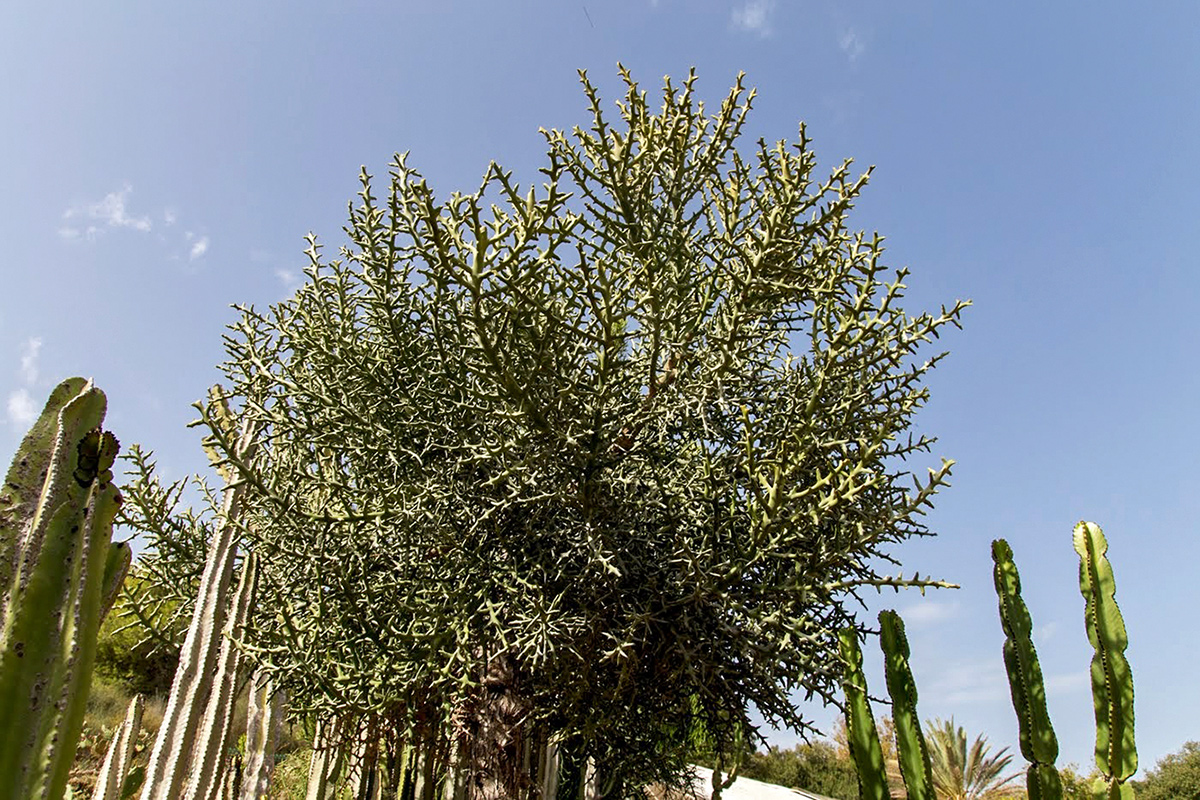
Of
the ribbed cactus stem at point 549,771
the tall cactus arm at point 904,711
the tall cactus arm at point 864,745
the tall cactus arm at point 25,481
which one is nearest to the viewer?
the tall cactus arm at point 25,481

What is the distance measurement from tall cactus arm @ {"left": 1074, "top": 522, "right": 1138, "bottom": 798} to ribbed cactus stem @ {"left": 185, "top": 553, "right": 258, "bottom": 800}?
688cm

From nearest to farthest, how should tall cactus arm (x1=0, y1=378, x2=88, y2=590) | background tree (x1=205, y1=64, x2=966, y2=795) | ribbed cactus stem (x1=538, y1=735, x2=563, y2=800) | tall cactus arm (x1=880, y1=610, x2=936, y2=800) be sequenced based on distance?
tall cactus arm (x1=0, y1=378, x2=88, y2=590)
background tree (x1=205, y1=64, x2=966, y2=795)
ribbed cactus stem (x1=538, y1=735, x2=563, y2=800)
tall cactus arm (x1=880, y1=610, x2=936, y2=800)

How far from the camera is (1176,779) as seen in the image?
23844 mm

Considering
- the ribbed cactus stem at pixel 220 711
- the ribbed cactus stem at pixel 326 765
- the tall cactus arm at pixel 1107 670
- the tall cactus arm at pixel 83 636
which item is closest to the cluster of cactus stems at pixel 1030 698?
the tall cactus arm at pixel 1107 670

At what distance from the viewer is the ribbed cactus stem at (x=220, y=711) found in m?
4.93

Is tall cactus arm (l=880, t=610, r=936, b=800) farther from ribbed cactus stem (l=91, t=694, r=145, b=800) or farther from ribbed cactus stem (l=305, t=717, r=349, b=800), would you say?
ribbed cactus stem (l=91, t=694, r=145, b=800)

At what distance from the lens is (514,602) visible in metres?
4.52

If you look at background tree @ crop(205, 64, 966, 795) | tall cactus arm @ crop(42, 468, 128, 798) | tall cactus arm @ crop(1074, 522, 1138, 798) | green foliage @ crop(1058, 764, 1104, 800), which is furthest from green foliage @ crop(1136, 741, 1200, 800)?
tall cactus arm @ crop(42, 468, 128, 798)

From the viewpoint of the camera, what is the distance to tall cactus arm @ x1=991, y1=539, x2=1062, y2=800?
21.5 ft

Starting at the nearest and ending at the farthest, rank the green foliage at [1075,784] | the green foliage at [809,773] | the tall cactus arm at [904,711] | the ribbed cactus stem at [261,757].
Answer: the tall cactus arm at [904,711] → the ribbed cactus stem at [261,757] → the green foliage at [1075,784] → the green foliage at [809,773]

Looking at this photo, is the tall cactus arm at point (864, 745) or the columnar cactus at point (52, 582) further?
the tall cactus arm at point (864, 745)

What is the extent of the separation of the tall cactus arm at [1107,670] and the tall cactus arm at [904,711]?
1488 millimetres

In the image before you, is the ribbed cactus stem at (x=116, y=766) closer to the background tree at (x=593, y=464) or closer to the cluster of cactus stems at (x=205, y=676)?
the cluster of cactus stems at (x=205, y=676)

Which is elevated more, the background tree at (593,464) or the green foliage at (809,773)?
the background tree at (593,464)
